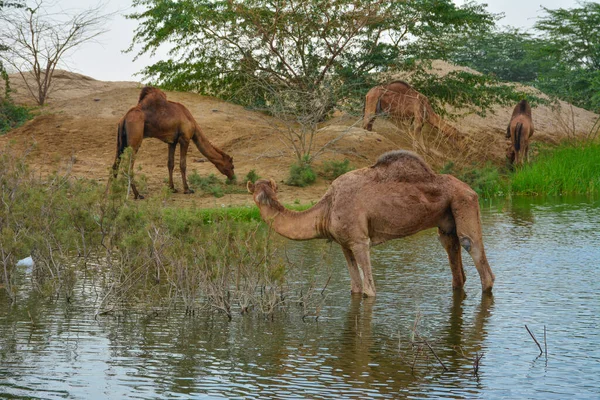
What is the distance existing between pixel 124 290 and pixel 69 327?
2.48 ft

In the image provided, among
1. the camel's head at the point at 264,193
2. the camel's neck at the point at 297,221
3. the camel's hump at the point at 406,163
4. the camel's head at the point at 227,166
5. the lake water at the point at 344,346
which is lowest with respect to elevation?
the lake water at the point at 344,346

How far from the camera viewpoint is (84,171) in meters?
19.0

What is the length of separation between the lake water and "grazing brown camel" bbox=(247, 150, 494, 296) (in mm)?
526

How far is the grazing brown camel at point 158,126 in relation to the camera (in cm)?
1712

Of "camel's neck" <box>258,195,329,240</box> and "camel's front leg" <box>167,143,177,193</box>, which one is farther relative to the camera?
"camel's front leg" <box>167,143,177,193</box>

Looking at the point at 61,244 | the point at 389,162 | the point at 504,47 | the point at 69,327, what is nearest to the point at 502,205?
the point at 389,162

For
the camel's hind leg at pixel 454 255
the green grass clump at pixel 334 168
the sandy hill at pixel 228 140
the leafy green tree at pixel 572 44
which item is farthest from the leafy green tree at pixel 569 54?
the camel's hind leg at pixel 454 255

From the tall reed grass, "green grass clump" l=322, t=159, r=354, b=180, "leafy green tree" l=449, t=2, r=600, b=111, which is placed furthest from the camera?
"leafy green tree" l=449, t=2, r=600, b=111

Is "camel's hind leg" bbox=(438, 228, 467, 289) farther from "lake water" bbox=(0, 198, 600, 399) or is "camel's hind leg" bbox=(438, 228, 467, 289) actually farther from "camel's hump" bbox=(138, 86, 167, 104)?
"camel's hump" bbox=(138, 86, 167, 104)

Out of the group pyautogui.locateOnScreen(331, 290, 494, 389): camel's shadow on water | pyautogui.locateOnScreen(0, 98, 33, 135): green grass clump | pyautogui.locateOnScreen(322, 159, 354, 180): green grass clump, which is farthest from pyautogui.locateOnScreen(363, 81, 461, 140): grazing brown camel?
pyautogui.locateOnScreen(331, 290, 494, 389): camel's shadow on water

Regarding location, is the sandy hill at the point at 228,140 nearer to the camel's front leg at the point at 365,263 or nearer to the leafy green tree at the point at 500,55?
the camel's front leg at the point at 365,263

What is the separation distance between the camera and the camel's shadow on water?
670 cm

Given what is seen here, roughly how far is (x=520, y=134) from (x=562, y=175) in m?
1.59

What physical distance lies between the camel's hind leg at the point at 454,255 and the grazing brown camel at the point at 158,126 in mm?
8198
